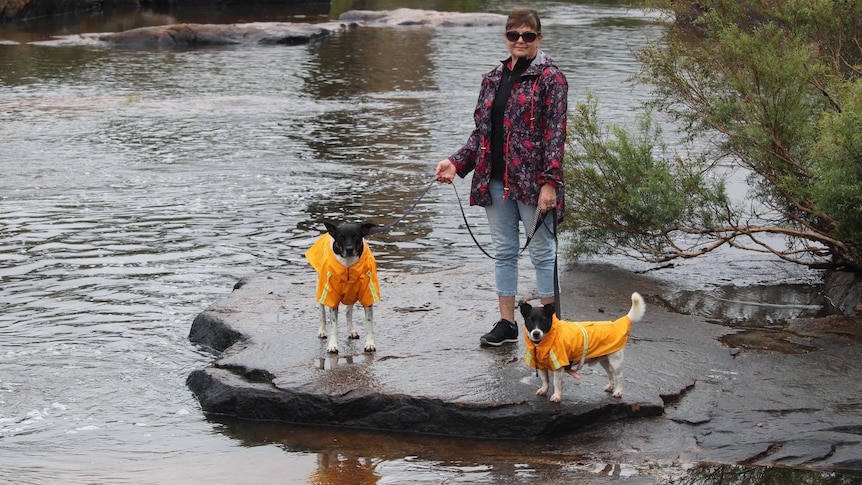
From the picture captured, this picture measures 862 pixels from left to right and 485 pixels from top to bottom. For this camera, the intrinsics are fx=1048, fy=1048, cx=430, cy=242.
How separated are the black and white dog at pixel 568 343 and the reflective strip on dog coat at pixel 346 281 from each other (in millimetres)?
1312

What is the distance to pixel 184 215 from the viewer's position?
13102 mm

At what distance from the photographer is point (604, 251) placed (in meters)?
10.2

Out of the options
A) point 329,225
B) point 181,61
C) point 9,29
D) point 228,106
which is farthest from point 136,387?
point 9,29

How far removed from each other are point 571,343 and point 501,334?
120cm

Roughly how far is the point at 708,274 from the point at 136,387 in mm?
5626

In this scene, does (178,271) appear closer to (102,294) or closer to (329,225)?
(102,294)

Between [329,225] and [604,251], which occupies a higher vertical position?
[329,225]

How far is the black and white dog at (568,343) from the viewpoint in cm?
612

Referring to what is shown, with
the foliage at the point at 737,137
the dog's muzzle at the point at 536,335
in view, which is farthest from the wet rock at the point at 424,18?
the dog's muzzle at the point at 536,335

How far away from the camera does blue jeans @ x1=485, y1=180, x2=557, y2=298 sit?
6.94 metres

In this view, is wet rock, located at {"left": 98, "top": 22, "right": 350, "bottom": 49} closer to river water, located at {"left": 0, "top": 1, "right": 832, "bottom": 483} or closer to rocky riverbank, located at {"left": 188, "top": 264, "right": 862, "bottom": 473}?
river water, located at {"left": 0, "top": 1, "right": 832, "bottom": 483}

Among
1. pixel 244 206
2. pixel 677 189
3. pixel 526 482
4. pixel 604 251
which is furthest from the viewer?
pixel 244 206

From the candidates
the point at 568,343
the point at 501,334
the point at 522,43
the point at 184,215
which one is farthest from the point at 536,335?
the point at 184,215

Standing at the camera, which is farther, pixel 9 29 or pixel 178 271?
pixel 9 29
